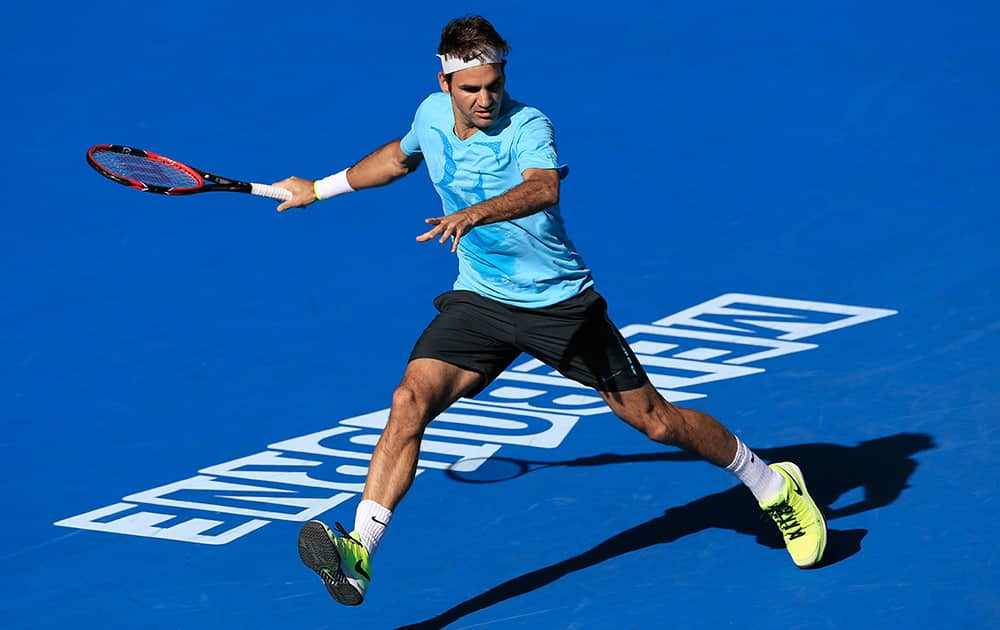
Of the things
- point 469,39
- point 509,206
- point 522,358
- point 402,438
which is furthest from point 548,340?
point 522,358

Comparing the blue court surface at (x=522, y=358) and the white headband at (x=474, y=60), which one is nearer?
the white headband at (x=474, y=60)

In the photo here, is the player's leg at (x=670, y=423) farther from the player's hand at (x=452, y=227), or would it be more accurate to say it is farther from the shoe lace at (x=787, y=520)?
the player's hand at (x=452, y=227)

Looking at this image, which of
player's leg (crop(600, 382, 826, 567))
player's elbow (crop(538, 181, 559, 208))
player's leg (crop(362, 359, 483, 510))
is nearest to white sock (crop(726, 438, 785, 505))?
player's leg (crop(600, 382, 826, 567))

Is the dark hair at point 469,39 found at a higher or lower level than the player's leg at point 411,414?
higher

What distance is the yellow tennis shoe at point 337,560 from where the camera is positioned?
6.03m

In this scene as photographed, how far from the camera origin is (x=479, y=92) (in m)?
6.38

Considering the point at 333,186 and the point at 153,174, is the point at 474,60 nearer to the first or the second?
the point at 333,186

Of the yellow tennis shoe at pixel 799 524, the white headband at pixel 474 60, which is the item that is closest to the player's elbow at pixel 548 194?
the white headband at pixel 474 60

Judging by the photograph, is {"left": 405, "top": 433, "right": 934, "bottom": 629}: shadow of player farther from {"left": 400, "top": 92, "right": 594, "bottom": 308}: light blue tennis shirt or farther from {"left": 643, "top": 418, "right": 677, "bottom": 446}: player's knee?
{"left": 400, "top": 92, "right": 594, "bottom": 308}: light blue tennis shirt

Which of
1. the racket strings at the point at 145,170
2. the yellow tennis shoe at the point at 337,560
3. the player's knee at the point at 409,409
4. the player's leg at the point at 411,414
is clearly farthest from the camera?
the racket strings at the point at 145,170

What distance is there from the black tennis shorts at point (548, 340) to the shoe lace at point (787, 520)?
2.65 feet

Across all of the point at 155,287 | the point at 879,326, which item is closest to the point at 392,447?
the point at 879,326

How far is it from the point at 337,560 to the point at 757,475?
1.86 metres

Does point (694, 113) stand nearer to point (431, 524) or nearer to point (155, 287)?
point (155, 287)
